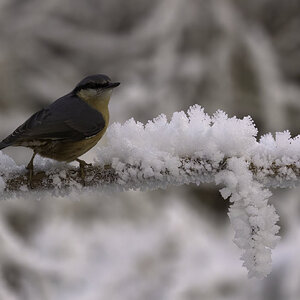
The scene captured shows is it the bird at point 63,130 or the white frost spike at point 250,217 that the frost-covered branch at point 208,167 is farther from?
the bird at point 63,130

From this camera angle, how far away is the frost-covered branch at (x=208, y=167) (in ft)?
4.26

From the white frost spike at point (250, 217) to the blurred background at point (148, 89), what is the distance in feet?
11.1

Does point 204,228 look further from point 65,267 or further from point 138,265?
point 65,267

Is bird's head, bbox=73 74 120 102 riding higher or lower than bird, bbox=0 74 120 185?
higher

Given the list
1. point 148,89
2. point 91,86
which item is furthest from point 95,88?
point 148,89

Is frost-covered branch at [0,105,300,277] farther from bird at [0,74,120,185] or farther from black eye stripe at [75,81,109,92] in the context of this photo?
black eye stripe at [75,81,109,92]

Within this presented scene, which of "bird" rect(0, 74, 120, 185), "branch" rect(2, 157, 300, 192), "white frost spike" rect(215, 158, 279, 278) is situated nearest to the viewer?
"white frost spike" rect(215, 158, 279, 278)

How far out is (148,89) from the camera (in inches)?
246

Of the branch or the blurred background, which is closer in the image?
the branch

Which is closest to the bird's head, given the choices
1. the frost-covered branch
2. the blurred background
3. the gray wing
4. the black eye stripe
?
the black eye stripe

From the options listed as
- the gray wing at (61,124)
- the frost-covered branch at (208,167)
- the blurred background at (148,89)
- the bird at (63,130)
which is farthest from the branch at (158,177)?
the blurred background at (148,89)

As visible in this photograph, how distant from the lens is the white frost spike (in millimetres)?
1274

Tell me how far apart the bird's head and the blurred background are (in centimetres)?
252

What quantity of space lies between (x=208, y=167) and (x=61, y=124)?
0.90 meters
